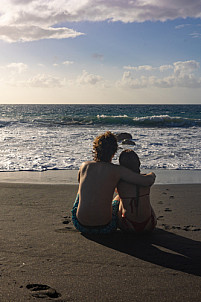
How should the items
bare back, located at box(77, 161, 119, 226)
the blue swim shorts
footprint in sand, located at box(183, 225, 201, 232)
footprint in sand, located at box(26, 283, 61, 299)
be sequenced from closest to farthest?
footprint in sand, located at box(26, 283, 61, 299), bare back, located at box(77, 161, 119, 226), the blue swim shorts, footprint in sand, located at box(183, 225, 201, 232)

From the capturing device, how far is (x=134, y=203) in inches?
143

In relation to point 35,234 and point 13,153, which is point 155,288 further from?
point 13,153

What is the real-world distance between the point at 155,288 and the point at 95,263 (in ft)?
2.18

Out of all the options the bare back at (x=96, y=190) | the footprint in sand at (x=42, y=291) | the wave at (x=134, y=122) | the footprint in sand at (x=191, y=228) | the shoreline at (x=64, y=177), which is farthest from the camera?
the wave at (x=134, y=122)

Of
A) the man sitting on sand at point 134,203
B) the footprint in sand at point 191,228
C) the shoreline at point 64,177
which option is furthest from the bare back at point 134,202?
the shoreline at point 64,177

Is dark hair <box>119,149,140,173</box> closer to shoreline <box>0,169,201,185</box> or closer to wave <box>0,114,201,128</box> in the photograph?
shoreline <box>0,169,201,185</box>

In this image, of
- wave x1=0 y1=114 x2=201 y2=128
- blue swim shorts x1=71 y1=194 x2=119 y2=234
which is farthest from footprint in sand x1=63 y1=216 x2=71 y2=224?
wave x1=0 y1=114 x2=201 y2=128

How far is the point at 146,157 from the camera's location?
10.7 m

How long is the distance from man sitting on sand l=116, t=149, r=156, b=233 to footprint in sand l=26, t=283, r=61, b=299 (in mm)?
1439

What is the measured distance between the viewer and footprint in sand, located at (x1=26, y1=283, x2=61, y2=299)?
7.82 feet

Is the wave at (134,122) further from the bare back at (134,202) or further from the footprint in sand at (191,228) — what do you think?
the bare back at (134,202)

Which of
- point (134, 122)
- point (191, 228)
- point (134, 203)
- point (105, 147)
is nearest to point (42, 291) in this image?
A: point (134, 203)

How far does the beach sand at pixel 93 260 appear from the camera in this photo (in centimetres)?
245

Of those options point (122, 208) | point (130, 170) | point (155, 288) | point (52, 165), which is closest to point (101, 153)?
point (130, 170)
